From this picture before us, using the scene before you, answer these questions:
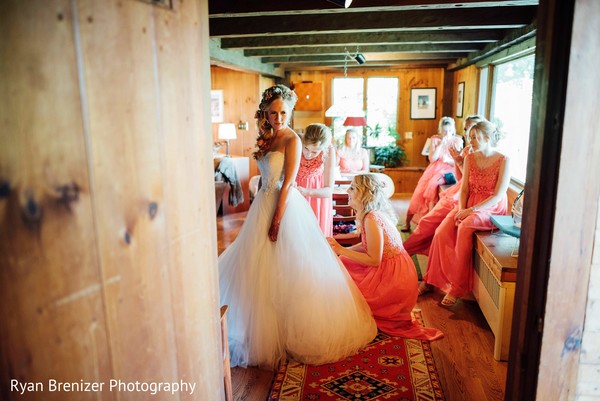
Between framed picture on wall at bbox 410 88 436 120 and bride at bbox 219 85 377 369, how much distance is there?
6618 mm

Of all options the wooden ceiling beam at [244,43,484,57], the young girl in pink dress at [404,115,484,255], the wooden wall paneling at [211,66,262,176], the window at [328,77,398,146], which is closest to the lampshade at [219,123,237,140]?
the wooden wall paneling at [211,66,262,176]

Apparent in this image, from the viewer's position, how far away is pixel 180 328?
1.19 meters

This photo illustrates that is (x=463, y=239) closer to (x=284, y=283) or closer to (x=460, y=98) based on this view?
(x=284, y=283)

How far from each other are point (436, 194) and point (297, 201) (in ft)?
10.7

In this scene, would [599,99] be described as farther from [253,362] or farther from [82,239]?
[253,362]

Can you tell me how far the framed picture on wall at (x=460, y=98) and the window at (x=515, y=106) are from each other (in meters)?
1.40

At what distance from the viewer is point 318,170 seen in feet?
13.6

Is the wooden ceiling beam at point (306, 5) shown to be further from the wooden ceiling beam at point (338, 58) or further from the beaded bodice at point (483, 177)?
the wooden ceiling beam at point (338, 58)

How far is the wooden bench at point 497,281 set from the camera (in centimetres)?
273

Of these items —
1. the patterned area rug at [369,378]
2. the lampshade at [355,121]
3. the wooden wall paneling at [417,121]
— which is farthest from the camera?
the wooden wall paneling at [417,121]

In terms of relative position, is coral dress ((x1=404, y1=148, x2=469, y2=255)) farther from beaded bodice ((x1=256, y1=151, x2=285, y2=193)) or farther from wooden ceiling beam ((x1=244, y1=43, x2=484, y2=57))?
wooden ceiling beam ((x1=244, y1=43, x2=484, y2=57))

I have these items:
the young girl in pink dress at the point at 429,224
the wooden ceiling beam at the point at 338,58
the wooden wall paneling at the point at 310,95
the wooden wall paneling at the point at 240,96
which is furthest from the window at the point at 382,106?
the young girl in pink dress at the point at 429,224

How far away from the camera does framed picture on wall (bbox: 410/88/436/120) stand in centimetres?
898

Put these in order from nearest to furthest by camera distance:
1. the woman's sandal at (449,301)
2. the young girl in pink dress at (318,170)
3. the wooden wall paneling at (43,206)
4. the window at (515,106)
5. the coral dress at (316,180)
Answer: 1. the wooden wall paneling at (43,206)
2. the woman's sandal at (449,301)
3. the young girl in pink dress at (318,170)
4. the coral dress at (316,180)
5. the window at (515,106)
